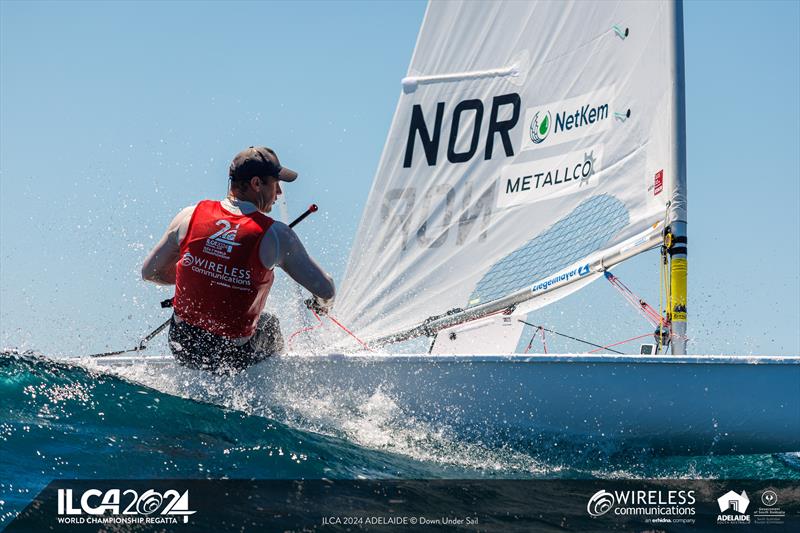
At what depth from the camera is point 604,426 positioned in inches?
153

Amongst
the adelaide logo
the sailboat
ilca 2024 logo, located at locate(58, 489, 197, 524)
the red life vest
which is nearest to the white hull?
the sailboat

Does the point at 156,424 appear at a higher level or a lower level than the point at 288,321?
lower

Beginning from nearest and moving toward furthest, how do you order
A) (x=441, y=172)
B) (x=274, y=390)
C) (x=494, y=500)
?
(x=494, y=500) → (x=274, y=390) → (x=441, y=172)

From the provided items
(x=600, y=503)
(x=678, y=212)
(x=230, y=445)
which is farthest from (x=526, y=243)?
(x=230, y=445)

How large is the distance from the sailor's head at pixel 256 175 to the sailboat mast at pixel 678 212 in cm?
206

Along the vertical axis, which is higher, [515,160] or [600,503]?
[515,160]

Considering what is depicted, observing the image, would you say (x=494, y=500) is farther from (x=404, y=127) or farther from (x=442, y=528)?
(x=404, y=127)

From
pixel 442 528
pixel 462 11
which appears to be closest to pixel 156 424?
pixel 442 528

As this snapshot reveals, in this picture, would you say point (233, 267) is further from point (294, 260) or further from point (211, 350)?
point (211, 350)

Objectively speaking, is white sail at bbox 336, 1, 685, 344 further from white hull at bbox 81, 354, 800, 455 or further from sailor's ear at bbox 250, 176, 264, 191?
sailor's ear at bbox 250, 176, 264, 191

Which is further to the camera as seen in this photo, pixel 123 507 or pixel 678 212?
pixel 678 212

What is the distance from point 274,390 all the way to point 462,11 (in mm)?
3164

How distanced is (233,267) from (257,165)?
45 cm

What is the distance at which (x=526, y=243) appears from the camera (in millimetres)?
5582
